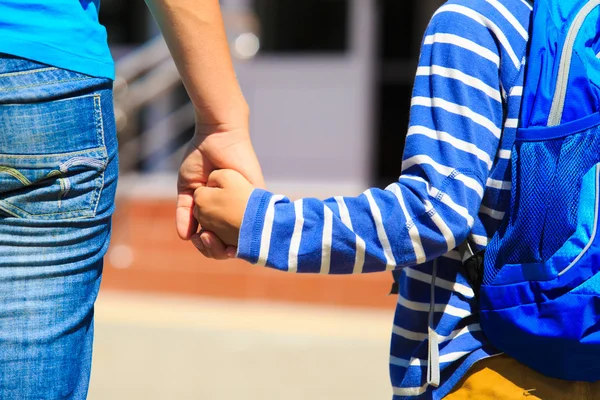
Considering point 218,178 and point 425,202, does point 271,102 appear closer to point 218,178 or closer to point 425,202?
point 218,178

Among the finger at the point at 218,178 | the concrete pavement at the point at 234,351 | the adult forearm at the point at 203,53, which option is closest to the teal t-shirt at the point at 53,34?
the adult forearm at the point at 203,53

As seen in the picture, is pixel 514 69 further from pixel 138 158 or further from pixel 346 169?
pixel 138 158

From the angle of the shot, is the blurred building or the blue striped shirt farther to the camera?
the blurred building

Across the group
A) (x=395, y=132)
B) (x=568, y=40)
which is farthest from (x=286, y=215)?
(x=395, y=132)

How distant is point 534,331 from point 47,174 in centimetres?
85

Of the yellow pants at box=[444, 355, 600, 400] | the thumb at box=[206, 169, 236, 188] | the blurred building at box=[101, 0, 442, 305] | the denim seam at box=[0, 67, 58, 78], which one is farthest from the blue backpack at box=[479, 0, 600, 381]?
the blurred building at box=[101, 0, 442, 305]

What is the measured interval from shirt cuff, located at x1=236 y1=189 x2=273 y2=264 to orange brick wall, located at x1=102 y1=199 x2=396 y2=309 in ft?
12.5

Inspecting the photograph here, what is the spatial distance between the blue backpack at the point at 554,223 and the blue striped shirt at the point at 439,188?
0.15 feet

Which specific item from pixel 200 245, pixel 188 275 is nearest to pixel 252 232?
pixel 200 245

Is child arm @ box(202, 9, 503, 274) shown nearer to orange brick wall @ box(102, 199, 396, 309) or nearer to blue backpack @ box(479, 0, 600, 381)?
blue backpack @ box(479, 0, 600, 381)

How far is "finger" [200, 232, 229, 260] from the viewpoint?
1543 millimetres

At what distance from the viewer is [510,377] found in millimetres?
1475

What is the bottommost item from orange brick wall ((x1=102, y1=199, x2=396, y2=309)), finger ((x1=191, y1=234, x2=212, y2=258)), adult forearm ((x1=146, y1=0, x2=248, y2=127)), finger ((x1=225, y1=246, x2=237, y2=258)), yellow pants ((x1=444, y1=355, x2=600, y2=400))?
orange brick wall ((x1=102, y1=199, x2=396, y2=309))

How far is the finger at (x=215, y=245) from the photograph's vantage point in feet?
5.06
